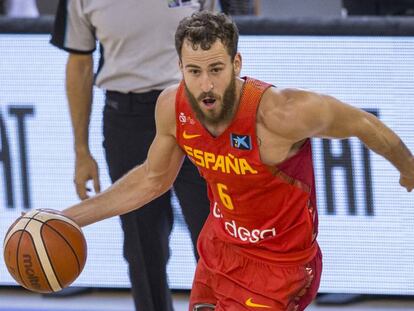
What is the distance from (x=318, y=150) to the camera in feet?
22.0

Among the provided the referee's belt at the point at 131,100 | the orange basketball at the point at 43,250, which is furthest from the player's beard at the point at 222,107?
the referee's belt at the point at 131,100

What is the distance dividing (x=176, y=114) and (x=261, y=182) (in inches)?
17.5

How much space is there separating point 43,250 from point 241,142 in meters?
0.93

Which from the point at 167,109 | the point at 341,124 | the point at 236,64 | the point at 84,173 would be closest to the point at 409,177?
the point at 341,124

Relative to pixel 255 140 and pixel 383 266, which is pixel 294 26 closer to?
pixel 383 266

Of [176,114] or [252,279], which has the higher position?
[176,114]

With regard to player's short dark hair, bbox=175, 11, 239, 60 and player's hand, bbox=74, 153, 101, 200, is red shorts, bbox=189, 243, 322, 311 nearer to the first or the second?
player's short dark hair, bbox=175, 11, 239, 60

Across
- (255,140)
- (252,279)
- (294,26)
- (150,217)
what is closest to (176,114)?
(255,140)

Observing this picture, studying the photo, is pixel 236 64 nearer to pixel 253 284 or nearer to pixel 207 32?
pixel 207 32

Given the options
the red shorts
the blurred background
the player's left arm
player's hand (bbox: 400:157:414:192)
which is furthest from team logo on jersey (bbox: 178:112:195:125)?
the blurred background

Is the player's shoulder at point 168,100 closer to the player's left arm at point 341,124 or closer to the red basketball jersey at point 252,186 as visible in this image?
the red basketball jersey at point 252,186

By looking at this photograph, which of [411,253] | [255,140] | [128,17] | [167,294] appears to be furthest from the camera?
[411,253]

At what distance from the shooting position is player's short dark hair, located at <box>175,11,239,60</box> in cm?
443

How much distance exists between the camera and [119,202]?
4906 millimetres
